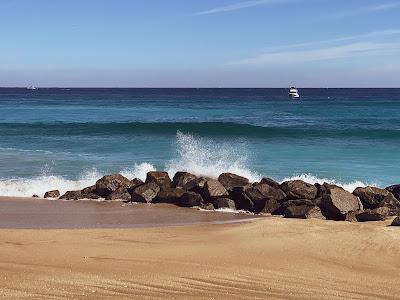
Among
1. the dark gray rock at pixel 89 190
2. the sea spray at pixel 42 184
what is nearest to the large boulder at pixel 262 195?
the dark gray rock at pixel 89 190

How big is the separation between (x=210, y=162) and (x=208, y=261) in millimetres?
14147

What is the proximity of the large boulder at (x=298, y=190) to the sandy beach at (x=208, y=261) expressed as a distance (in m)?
2.35

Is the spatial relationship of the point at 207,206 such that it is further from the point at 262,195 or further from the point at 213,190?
the point at 262,195

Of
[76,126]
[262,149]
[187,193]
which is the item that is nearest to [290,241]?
[187,193]

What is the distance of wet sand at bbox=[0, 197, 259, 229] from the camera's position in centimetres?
1297

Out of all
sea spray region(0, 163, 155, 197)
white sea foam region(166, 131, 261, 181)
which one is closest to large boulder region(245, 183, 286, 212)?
white sea foam region(166, 131, 261, 181)

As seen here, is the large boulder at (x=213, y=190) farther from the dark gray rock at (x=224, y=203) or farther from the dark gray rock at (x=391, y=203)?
the dark gray rock at (x=391, y=203)

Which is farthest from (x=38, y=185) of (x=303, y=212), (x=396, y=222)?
(x=396, y=222)

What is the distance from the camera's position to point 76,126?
42.4 metres

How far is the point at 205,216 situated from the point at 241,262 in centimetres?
506

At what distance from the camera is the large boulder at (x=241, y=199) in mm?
15305

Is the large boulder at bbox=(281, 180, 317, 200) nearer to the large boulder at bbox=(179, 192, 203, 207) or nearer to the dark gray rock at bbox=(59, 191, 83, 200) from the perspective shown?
the large boulder at bbox=(179, 192, 203, 207)

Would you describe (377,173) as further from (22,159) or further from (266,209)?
(22,159)

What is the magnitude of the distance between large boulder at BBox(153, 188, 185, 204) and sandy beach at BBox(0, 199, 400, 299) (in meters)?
3.01
